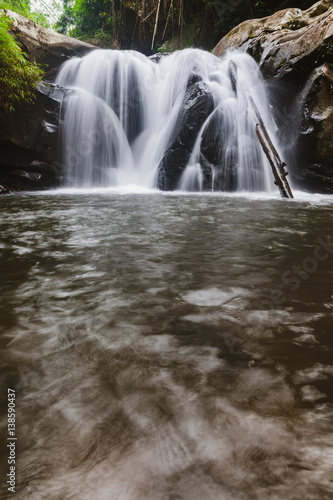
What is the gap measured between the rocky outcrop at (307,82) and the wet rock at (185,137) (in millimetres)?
2131

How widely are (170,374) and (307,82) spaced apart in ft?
30.1

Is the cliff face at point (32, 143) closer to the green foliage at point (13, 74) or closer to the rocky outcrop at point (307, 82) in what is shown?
the green foliage at point (13, 74)

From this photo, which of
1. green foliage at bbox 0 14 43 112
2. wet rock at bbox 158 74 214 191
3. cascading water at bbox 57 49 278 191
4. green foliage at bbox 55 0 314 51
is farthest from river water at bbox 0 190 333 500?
green foliage at bbox 55 0 314 51

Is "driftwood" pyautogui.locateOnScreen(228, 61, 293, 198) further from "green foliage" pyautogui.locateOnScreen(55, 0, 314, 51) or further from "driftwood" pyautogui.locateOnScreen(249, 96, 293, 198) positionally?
"green foliage" pyautogui.locateOnScreen(55, 0, 314, 51)

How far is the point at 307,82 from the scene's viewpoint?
25.7 feet

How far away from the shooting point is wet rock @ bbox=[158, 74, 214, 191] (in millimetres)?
8641

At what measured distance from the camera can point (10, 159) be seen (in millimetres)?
8570

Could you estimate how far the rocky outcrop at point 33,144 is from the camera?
8.34 m

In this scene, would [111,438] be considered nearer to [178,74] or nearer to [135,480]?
[135,480]

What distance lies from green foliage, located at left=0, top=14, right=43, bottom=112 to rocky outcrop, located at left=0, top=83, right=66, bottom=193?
301 millimetres

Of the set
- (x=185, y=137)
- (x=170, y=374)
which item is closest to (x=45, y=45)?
(x=185, y=137)

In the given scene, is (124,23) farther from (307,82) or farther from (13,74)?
(307,82)

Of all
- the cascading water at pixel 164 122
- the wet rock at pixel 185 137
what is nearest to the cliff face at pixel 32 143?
the cascading water at pixel 164 122

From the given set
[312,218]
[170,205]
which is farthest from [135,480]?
[170,205]
